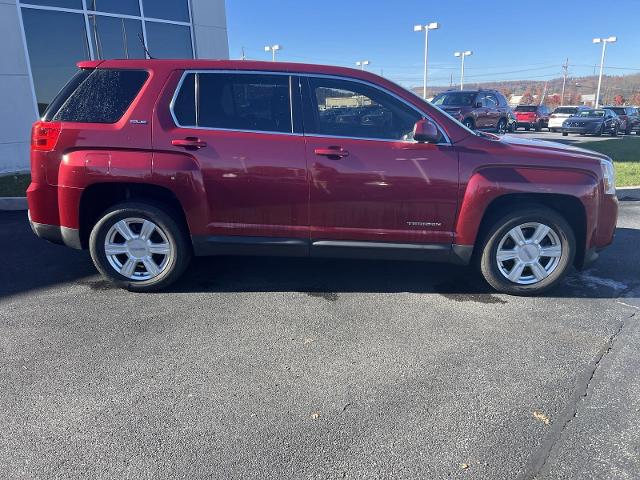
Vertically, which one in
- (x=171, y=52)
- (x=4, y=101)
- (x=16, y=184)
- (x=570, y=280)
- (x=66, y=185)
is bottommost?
(x=570, y=280)

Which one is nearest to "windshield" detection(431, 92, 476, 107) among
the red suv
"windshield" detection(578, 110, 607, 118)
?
"windshield" detection(578, 110, 607, 118)

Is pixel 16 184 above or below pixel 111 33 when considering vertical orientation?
below

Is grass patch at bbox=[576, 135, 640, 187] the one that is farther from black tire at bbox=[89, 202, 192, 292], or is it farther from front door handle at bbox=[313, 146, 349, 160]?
black tire at bbox=[89, 202, 192, 292]

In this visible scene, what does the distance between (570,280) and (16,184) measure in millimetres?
8799

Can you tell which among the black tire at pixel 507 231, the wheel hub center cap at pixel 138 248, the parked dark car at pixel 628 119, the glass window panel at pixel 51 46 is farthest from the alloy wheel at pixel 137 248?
the parked dark car at pixel 628 119

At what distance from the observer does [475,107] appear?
18266mm

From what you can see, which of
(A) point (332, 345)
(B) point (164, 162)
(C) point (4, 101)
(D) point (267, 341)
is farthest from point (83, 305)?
(C) point (4, 101)

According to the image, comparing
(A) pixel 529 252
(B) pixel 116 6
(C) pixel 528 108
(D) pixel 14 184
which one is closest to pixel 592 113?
(C) pixel 528 108

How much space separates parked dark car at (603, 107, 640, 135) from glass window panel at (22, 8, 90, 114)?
28.0m

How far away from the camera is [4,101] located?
9.40 meters

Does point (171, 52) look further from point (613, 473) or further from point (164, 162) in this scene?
point (613, 473)

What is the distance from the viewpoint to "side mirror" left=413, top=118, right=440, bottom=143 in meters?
3.78

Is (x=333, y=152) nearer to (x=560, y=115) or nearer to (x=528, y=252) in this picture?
(x=528, y=252)

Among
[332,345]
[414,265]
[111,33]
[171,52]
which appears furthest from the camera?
[171,52]
